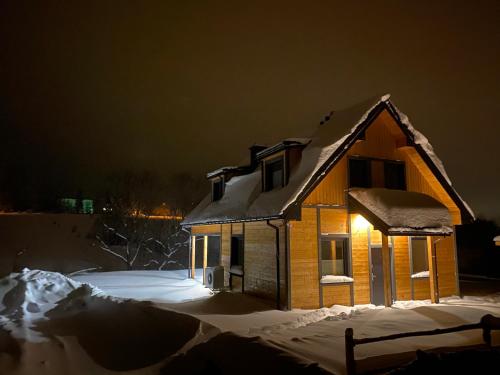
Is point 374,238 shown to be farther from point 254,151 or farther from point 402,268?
point 254,151

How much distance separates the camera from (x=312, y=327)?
10328mm

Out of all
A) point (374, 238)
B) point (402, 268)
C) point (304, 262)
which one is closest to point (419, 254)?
point (402, 268)

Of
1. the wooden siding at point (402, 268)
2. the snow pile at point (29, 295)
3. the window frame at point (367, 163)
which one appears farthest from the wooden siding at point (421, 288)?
the snow pile at point (29, 295)

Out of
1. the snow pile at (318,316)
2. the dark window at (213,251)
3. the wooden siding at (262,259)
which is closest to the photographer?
the snow pile at (318,316)

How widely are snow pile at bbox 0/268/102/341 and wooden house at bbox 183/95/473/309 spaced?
768 cm

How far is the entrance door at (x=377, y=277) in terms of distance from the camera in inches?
558

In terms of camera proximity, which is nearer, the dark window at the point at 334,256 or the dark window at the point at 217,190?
the dark window at the point at 334,256

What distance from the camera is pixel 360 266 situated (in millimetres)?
14102

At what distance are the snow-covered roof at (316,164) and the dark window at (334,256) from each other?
2.23m

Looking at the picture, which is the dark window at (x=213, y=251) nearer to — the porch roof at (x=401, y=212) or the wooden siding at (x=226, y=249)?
the wooden siding at (x=226, y=249)

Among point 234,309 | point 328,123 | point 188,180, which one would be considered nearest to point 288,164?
point 328,123

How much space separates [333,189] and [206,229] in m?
8.87

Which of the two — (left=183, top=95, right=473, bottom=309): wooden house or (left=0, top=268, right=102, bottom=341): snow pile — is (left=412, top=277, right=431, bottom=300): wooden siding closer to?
(left=183, top=95, right=473, bottom=309): wooden house

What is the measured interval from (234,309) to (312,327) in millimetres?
3477
